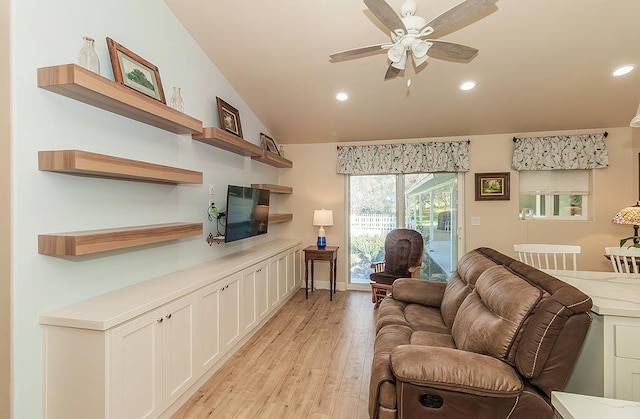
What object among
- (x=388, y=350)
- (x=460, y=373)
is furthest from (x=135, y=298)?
(x=460, y=373)

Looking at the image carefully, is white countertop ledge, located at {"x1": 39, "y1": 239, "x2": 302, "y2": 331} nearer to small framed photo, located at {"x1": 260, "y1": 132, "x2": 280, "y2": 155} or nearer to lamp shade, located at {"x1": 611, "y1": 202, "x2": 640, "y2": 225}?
small framed photo, located at {"x1": 260, "y1": 132, "x2": 280, "y2": 155}

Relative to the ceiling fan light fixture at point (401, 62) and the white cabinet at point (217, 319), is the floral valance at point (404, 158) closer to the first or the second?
the ceiling fan light fixture at point (401, 62)

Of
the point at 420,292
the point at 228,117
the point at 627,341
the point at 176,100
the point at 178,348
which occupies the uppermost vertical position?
the point at 228,117

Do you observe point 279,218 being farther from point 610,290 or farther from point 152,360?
point 610,290

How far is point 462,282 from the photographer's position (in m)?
2.50

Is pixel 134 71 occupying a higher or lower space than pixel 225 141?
higher

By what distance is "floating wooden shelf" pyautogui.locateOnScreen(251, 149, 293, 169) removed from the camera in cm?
390

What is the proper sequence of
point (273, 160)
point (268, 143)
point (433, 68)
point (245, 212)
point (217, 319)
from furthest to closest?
point (268, 143) → point (273, 160) → point (245, 212) → point (433, 68) → point (217, 319)

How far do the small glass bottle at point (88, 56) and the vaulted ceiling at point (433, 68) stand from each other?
1056 millimetres

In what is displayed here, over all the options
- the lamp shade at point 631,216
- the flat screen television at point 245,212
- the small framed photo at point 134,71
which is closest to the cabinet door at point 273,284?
the flat screen television at point 245,212

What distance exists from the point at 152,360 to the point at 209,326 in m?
0.60

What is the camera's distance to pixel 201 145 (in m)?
2.95

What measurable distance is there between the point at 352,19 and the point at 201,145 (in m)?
1.77

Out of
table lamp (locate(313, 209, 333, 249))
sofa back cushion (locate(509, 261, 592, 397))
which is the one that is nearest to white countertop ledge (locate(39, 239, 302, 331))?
table lamp (locate(313, 209, 333, 249))
